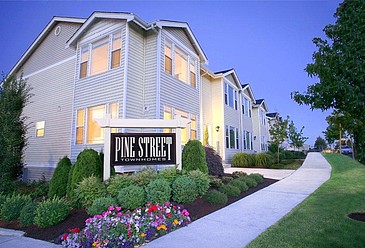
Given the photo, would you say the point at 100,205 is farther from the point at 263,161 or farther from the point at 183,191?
the point at 263,161

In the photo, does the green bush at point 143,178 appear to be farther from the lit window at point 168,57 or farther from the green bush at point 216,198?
the lit window at point 168,57

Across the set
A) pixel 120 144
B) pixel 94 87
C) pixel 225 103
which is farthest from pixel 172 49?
pixel 225 103

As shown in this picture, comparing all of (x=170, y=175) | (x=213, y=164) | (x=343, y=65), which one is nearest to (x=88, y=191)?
(x=170, y=175)

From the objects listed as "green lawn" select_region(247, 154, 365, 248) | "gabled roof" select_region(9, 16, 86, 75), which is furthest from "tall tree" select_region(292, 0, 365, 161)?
"gabled roof" select_region(9, 16, 86, 75)

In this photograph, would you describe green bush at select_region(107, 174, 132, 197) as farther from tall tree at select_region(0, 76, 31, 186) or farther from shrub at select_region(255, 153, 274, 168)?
shrub at select_region(255, 153, 274, 168)

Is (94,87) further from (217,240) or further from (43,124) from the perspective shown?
(217,240)

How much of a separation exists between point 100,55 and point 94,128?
364cm

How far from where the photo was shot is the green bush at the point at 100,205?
501 cm

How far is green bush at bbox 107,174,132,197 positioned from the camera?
5.60 metres

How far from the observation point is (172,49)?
11430 mm

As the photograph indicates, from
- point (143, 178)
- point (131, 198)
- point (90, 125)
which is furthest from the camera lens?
point (90, 125)

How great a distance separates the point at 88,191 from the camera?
18.4 ft

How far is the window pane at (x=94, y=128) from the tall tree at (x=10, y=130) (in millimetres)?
2606

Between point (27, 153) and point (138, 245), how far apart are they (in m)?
13.4
